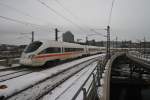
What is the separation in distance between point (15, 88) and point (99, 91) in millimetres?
4407

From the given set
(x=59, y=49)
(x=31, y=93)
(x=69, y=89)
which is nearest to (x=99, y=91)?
(x=69, y=89)

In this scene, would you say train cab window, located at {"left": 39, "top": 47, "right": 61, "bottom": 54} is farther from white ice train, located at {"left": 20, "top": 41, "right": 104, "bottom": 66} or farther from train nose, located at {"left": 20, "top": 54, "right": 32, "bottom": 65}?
train nose, located at {"left": 20, "top": 54, "right": 32, "bottom": 65}

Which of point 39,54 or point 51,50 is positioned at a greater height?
point 51,50

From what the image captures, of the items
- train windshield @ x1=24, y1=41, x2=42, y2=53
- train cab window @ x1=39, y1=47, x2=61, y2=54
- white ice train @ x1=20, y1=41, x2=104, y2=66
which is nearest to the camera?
white ice train @ x1=20, y1=41, x2=104, y2=66

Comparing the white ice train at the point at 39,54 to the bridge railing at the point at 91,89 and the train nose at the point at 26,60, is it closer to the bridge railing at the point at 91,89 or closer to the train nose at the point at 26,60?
the train nose at the point at 26,60

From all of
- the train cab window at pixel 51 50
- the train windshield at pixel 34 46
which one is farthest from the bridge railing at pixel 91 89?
the train windshield at pixel 34 46

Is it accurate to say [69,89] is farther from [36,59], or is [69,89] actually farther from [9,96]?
[36,59]

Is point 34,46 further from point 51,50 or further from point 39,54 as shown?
point 51,50

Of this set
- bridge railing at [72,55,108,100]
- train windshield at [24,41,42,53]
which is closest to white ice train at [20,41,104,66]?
train windshield at [24,41,42,53]

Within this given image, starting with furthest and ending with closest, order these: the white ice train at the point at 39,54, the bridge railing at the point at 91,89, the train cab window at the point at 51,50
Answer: the train cab window at the point at 51,50, the white ice train at the point at 39,54, the bridge railing at the point at 91,89

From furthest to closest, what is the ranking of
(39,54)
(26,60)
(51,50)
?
(51,50) < (26,60) < (39,54)

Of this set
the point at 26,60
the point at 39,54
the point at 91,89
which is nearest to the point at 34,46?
the point at 39,54

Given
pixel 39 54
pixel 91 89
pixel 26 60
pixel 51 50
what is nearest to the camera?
pixel 91 89

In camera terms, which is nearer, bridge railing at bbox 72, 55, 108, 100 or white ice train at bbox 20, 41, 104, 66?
bridge railing at bbox 72, 55, 108, 100
